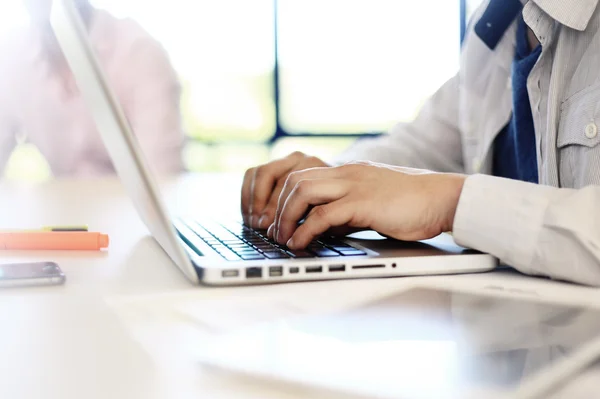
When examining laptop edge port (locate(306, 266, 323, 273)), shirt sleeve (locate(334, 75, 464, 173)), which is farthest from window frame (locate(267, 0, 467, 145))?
laptop edge port (locate(306, 266, 323, 273))

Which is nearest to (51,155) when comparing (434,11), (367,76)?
(367,76)

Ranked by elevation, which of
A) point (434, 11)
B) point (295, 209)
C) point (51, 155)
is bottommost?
point (51, 155)

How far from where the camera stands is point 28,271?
59cm

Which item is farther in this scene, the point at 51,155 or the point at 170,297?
the point at 51,155

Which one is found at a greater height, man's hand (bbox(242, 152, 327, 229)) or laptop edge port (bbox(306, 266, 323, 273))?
man's hand (bbox(242, 152, 327, 229))

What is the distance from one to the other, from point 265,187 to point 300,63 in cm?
335

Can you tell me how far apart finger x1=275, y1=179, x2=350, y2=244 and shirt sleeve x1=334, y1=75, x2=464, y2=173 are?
0.73 meters

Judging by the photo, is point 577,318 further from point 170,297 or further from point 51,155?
point 51,155

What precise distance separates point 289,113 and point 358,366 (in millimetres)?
3720

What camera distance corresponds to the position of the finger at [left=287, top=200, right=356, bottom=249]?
0.66 m

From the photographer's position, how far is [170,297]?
1.78 ft

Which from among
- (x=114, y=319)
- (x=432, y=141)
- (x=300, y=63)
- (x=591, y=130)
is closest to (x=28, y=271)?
(x=114, y=319)

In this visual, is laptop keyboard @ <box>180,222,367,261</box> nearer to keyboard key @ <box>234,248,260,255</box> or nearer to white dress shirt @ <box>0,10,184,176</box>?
keyboard key @ <box>234,248,260,255</box>

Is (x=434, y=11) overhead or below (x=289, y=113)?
overhead
